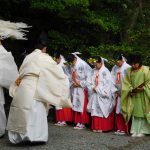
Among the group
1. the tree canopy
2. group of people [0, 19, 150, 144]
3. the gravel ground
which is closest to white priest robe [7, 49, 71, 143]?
group of people [0, 19, 150, 144]

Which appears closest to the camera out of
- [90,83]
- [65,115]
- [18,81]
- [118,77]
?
[18,81]

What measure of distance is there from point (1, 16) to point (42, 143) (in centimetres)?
597

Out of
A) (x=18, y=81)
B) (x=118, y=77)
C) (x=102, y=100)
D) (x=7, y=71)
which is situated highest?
(x=7, y=71)

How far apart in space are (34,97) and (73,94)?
2.68 metres

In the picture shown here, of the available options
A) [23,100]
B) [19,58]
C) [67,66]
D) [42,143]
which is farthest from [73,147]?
[19,58]

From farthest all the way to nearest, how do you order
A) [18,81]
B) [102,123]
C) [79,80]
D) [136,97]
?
[79,80] → [102,123] → [136,97] → [18,81]

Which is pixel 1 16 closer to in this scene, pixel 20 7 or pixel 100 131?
pixel 20 7

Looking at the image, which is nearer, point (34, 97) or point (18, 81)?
point (34, 97)

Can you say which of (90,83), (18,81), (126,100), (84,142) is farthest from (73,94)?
(18,81)

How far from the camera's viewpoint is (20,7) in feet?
46.3

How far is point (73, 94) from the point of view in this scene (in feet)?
37.0

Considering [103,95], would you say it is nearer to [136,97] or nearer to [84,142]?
[136,97]

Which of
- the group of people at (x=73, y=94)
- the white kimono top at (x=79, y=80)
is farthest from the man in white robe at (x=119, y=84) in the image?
the white kimono top at (x=79, y=80)

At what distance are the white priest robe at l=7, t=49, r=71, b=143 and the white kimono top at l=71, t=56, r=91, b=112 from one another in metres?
2.10
